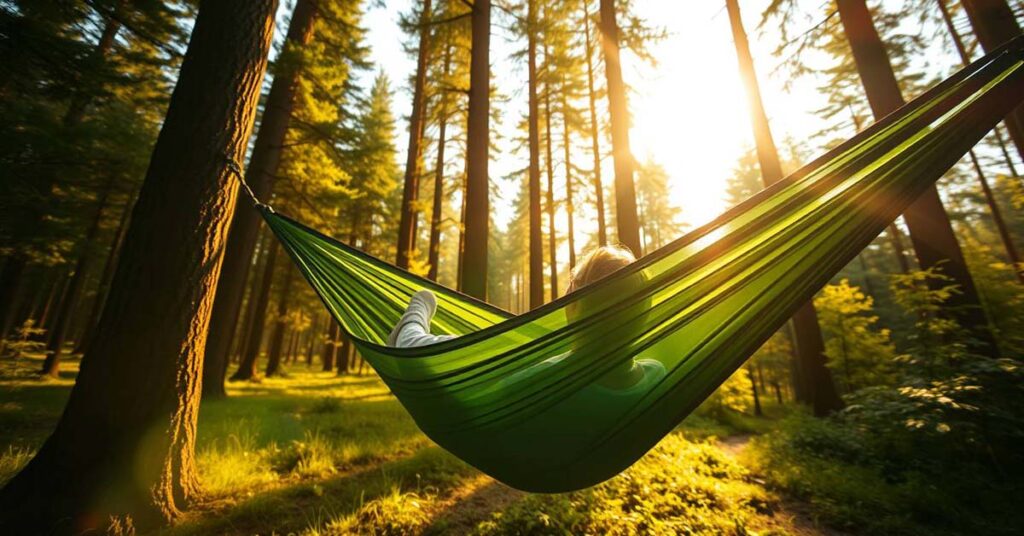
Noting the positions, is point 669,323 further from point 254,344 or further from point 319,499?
point 254,344

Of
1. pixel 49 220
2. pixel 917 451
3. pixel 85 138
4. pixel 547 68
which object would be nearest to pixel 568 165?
pixel 547 68

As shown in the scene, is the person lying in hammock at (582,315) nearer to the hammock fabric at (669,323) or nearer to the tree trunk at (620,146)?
the hammock fabric at (669,323)

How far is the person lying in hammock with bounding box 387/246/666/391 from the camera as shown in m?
1.11

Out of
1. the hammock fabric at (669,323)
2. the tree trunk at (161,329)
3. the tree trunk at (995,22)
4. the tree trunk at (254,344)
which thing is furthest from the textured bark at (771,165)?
the tree trunk at (254,344)

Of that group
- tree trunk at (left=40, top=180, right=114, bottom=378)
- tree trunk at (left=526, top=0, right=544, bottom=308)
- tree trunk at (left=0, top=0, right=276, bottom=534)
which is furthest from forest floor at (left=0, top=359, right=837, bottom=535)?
tree trunk at (left=526, top=0, right=544, bottom=308)

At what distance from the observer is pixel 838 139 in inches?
396

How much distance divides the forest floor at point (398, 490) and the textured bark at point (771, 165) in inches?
64.7

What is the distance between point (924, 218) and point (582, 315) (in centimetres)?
462

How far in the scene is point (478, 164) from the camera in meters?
3.88

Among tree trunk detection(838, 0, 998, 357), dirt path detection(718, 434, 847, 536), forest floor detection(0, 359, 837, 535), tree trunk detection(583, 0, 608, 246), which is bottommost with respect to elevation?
dirt path detection(718, 434, 847, 536)

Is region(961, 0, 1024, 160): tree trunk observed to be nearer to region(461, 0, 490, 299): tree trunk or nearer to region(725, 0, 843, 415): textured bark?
region(725, 0, 843, 415): textured bark

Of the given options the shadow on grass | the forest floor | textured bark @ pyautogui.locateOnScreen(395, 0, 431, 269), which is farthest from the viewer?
textured bark @ pyautogui.locateOnScreen(395, 0, 431, 269)

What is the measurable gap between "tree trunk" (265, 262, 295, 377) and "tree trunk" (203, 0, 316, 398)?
15.0ft

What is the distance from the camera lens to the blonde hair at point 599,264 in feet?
4.02
